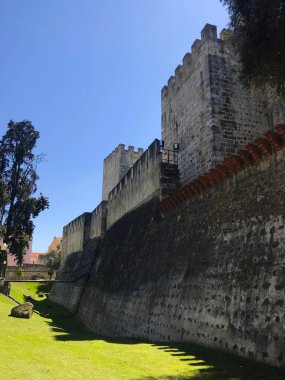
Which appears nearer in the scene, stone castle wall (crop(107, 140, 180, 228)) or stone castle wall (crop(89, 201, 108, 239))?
stone castle wall (crop(107, 140, 180, 228))

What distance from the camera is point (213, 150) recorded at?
1376 cm

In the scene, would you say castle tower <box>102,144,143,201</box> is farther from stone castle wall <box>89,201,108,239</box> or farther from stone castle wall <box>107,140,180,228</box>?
stone castle wall <box>107,140,180,228</box>

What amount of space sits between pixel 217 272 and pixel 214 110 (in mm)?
7561

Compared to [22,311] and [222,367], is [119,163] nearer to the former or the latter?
[22,311]

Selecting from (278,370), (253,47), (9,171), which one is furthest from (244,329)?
(9,171)

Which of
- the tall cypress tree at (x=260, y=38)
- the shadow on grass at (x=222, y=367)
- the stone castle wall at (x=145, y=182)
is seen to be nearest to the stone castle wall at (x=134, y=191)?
the stone castle wall at (x=145, y=182)

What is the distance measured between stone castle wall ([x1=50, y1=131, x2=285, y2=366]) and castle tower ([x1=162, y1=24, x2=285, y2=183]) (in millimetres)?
2722

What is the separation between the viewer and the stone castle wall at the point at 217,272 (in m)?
6.70

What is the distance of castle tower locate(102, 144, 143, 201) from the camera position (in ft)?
118

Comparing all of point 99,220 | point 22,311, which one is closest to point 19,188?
point 99,220

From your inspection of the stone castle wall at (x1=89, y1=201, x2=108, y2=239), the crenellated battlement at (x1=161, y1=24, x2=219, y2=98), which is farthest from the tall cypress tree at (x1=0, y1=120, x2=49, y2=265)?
the crenellated battlement at (x1=161, y1=24, x2=219, y2=98)

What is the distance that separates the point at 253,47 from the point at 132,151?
28.2 metres

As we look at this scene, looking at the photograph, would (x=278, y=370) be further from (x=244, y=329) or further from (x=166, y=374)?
(x=166, y=374)

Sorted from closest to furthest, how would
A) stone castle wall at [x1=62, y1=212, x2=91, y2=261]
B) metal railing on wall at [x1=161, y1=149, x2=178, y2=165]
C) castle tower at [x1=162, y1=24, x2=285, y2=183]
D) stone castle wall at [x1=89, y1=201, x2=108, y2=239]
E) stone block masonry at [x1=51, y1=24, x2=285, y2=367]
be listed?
stone block masonry at [x1=51, y1=24, x2=285, y2=367], castle tower at [x1=162, y1=24, x2=285, y2=183], metal railing on wall at [x1=161, y1=149, x2=178, y2=165], stone castle wall at [x1=89, y1=201, x2=108, y2=239], stone castle wall at [x1=62, y1=212, x2=91, y2=261]
